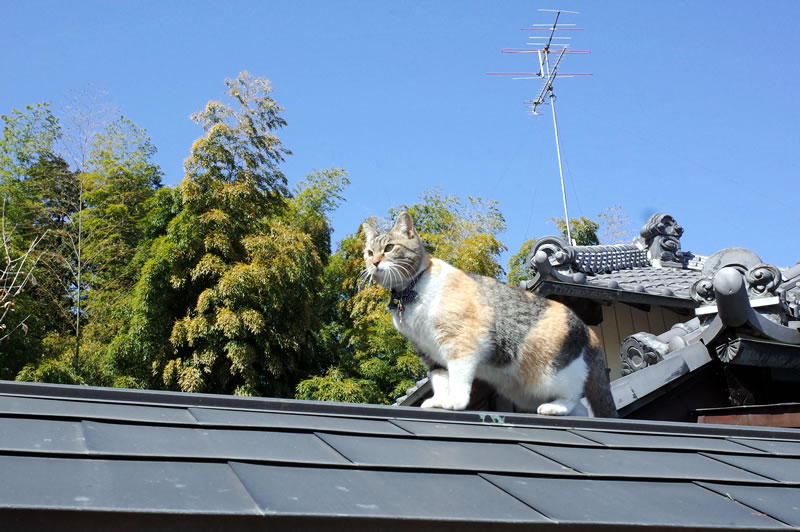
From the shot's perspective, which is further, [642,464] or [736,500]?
[642,464]

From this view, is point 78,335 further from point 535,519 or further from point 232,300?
point 535,519

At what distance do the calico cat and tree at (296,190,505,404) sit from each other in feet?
33.8

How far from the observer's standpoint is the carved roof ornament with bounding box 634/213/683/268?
9164mm

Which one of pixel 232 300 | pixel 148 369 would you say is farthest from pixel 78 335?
pixel 232 300

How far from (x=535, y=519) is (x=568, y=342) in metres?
2.04

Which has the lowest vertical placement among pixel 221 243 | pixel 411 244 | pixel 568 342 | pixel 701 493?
pixel 701 493

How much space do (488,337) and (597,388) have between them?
0.69 meters

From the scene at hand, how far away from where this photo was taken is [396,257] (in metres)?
3.39

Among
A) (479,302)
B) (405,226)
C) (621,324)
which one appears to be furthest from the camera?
(621,324)

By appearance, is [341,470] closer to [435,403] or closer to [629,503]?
[629,503]

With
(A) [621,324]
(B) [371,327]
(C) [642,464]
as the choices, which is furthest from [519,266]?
(C) [642,464]

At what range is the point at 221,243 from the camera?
46.6 feet

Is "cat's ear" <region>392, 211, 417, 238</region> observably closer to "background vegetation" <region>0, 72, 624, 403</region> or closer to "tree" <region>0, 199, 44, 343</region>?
"tree" <region>0, 199, 44, 343</region>

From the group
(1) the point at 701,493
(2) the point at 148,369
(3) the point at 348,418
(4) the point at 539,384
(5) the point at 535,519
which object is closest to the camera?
(5) the point at 535,519
